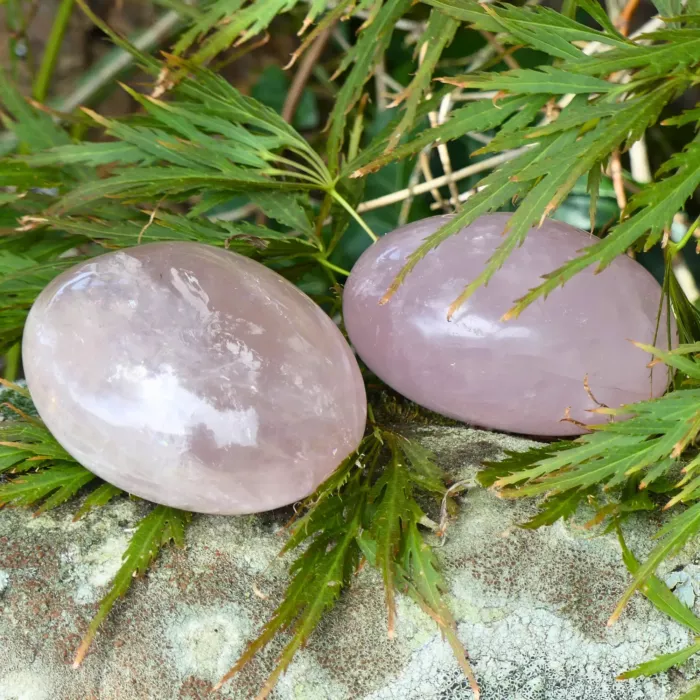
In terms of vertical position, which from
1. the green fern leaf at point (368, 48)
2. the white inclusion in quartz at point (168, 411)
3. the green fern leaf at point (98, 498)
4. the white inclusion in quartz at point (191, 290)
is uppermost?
the green fern leaf at point (368, 48)

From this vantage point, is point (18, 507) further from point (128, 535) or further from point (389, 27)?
point (389, 27)

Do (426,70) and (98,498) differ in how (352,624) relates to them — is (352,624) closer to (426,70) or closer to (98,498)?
(98,498)

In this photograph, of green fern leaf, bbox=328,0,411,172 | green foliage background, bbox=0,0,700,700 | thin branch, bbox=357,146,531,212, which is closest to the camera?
green foliage background, bbox=0,0,700,700

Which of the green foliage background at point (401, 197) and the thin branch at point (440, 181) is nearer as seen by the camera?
the green foliage background at point (401, 197)

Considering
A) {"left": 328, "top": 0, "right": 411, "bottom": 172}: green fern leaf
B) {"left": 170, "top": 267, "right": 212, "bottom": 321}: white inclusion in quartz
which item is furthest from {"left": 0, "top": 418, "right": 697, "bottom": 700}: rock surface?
{"left": 328, "top": 0, "right": 411, "bottom": 172}: green fern leaf

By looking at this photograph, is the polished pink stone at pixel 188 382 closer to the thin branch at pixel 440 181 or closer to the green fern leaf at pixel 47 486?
the green fern leaf at pixel 47 486

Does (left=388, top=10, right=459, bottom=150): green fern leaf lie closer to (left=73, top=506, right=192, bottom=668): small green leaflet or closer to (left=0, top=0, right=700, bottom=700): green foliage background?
(left=0, top=0, right=700, bottom=700): green foliage background

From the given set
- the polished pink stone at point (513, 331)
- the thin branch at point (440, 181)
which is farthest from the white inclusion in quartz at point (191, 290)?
the thin branch at point (440, 181)
